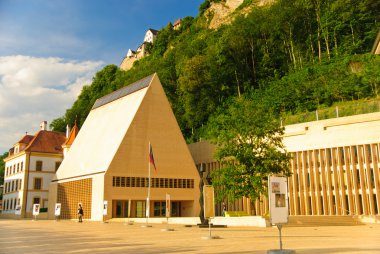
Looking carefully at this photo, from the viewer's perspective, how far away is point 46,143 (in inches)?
2352

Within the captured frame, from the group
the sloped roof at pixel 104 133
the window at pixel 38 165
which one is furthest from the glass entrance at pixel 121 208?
the window at pixel 38 165

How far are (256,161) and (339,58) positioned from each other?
24988 millimetres

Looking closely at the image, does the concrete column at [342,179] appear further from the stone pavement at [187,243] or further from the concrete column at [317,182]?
the stone pavement at [187,243]

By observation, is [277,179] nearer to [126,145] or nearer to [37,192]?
[126,145]

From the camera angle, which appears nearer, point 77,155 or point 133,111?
point 133,111

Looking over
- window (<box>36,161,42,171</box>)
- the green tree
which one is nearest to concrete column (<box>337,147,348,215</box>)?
the green tree

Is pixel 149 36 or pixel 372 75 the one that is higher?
pixel 149 36

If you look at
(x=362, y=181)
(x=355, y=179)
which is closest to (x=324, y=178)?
(x=355, y=179)

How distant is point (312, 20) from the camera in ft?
182

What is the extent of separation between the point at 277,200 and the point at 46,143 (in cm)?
5552

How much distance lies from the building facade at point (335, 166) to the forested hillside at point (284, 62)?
7.68 metres

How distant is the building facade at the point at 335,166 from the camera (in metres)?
31.5

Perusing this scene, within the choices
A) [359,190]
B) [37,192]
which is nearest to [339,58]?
[359,190]

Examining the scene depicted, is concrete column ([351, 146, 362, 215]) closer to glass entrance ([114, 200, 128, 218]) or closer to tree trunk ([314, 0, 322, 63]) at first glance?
tree trunk ([314, 0, 322, 63])
